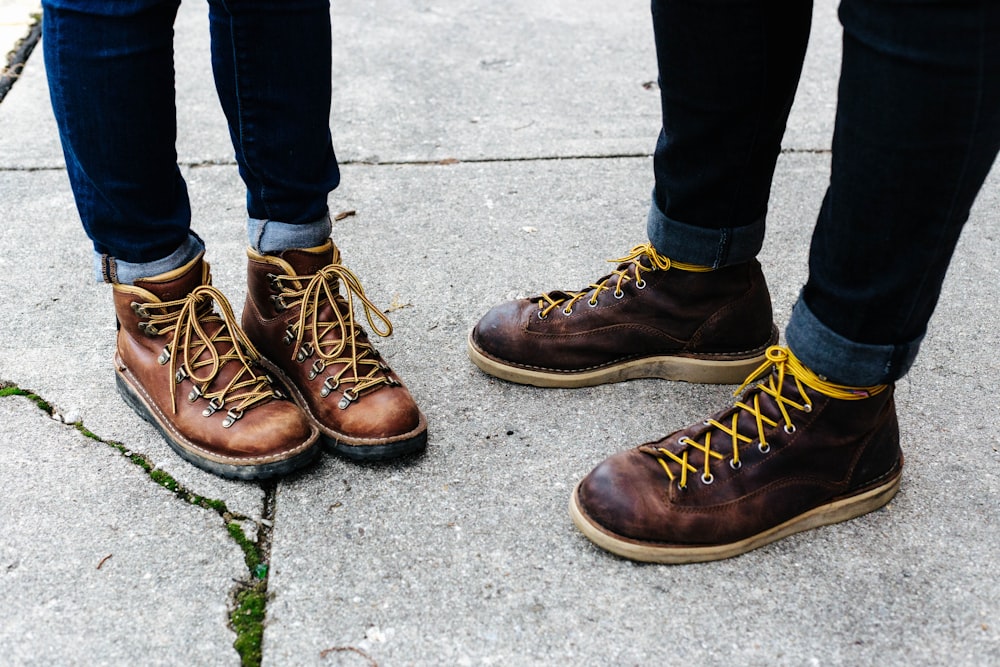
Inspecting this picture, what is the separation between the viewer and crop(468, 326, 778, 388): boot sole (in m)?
1.70

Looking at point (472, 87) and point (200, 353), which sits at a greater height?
point (200, 353)

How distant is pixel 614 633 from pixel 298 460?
22.4 inches

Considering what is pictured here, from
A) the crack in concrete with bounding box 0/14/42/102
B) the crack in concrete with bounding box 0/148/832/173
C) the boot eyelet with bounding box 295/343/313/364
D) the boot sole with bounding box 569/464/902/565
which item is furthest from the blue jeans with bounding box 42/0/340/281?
the crack in concrete with bounding box 0/14/42/102

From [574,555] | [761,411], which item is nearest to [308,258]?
[574,555]

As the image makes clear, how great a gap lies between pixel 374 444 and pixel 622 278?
55cm

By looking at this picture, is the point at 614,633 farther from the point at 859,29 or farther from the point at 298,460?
the point at 859,29

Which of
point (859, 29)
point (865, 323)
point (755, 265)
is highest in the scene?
point (859, 29)

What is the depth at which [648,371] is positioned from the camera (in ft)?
5.66

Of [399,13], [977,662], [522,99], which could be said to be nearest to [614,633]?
[977,662]

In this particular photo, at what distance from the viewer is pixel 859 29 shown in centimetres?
106

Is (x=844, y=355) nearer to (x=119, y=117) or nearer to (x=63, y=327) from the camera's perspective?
(x=119, y=117)

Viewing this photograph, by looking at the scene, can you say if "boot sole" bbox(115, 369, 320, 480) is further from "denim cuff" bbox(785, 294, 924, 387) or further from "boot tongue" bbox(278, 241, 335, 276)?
"denim cuff" bbox(785, 294, 924, 387)

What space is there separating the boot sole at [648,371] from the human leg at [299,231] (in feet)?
0.80

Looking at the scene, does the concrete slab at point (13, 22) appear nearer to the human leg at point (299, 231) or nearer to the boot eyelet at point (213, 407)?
the human leg at point (299, 231)
